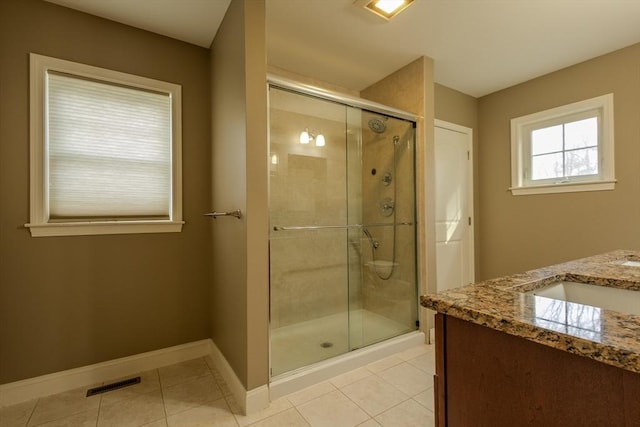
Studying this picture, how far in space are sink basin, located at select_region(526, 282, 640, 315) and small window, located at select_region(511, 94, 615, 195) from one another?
2119 millimetres

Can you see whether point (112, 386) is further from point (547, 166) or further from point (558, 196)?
point (547, 166)

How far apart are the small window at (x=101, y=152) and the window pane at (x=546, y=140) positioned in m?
3.42

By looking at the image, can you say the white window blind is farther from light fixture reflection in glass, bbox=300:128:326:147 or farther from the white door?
the white door

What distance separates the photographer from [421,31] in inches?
83.8

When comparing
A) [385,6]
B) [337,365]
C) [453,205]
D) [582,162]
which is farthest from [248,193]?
[582,162]

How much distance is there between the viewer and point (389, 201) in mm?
2762

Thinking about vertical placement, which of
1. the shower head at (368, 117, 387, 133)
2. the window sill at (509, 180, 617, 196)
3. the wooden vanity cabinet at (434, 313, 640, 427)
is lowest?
the wooden vanity cabinet at (434, 313, 640, 427)

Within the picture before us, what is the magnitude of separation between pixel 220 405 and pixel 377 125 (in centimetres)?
243

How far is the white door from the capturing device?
9.80 feet

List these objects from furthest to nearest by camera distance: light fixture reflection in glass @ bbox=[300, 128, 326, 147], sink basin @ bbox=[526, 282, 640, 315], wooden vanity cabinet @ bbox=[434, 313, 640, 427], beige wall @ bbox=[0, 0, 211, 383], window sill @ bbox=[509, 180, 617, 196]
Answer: light fixture reflection in glass @ bbox=[300, 128, 326, 147], window sill @ bbox=[509, 180, 617, 196], beige wall @ bbox=[0, 0, 211, 383], sink basin @ bbox=[526, 282, 640, 315], wooden vanity cabinet @ bbox=[434, 313, 640, 427]

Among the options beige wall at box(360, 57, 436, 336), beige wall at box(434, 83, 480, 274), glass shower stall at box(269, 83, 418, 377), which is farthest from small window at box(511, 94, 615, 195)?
glass shower stall at box(269, 83, 418, 377)

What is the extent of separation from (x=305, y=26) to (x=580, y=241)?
119 inches

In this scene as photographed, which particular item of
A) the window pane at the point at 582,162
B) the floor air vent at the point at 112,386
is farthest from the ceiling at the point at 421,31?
the floor air vent at the point at 112,386

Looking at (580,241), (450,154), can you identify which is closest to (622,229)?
(580,241)
